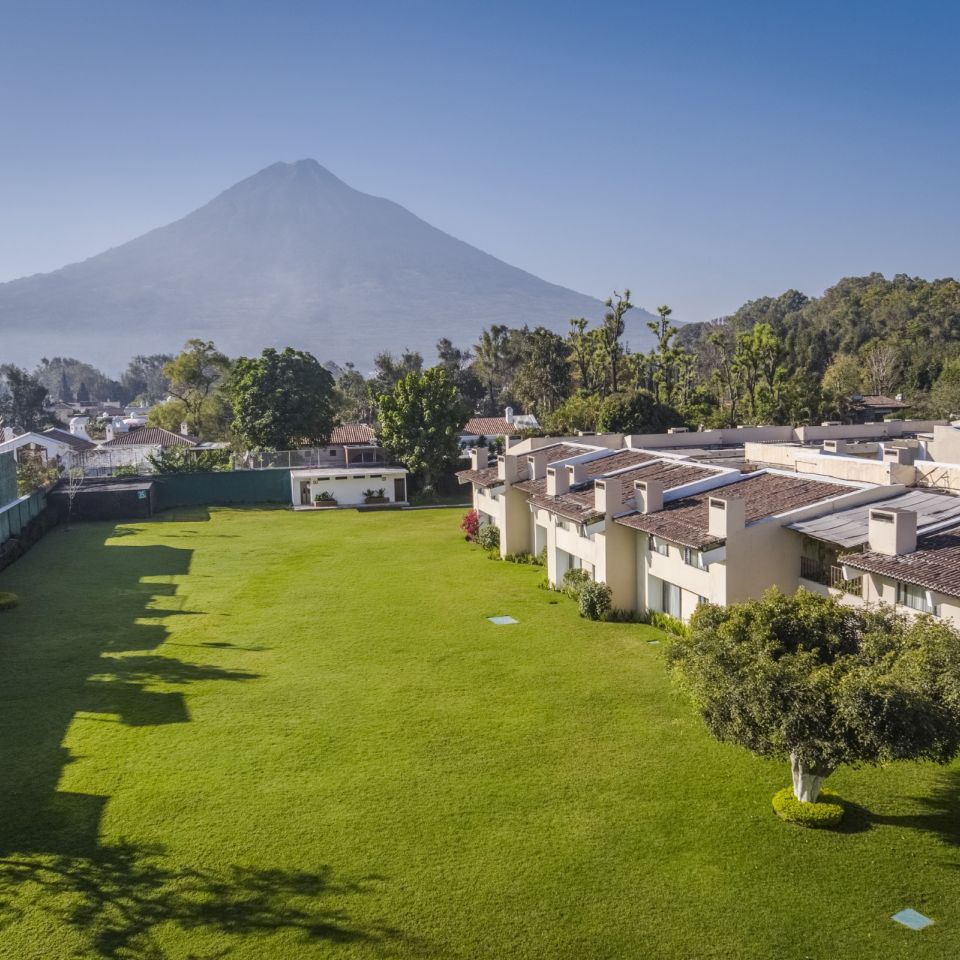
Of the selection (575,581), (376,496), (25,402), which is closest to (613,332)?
(376,496)

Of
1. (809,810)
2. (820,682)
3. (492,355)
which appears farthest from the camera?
(492,355)

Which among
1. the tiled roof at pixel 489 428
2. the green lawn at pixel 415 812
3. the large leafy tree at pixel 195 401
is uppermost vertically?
the large leafy tree at pixel 195 401

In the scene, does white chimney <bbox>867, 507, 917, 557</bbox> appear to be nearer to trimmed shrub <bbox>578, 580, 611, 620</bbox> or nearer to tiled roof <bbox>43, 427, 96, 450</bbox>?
trimmed shrub <bbox>578, 580, 611, 620</bbox>

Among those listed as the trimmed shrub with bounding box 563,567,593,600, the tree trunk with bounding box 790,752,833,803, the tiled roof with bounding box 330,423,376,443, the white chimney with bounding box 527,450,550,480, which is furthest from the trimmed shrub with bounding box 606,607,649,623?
the tiled roof with bounding box 330,423,376,443

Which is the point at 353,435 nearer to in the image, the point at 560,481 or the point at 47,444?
the point at 47,444

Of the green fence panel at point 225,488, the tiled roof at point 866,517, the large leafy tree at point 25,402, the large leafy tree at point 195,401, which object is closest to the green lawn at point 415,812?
the tiled roof at point 866,517

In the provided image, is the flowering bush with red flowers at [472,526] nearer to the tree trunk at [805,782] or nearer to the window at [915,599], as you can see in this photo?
the window at [915,599]
